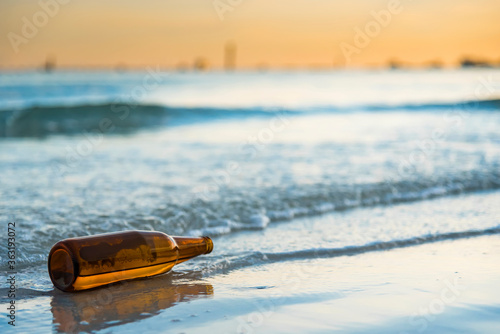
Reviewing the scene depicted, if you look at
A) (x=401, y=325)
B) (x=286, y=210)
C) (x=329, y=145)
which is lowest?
(x=401, y=325)

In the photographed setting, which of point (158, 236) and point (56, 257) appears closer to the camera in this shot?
point (56, 257)

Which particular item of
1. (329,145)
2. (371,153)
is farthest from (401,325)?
(329,145)

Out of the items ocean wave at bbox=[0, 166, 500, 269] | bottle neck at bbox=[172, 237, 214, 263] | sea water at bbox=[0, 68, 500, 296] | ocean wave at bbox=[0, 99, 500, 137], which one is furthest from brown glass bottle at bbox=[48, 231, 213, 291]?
ocean wave at bbox=[0, 99, 500, 137]

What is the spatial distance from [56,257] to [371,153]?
5423mm

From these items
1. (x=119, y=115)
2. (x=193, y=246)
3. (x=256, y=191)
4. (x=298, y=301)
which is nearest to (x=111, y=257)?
(x=193, y=246)

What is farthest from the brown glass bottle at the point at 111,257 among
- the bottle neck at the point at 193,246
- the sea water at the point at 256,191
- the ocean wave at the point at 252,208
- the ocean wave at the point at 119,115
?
the ocean wave at the point at 119,115

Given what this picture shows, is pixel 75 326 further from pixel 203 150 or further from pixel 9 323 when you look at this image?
pixel 203 150

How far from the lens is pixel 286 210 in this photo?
441 cm

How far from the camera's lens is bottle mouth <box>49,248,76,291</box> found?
238 centimetres

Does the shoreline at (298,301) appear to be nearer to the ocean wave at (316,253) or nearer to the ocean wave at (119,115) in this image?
the ocean wave at (316,253)

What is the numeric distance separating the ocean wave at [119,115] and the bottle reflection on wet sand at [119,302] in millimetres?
10384

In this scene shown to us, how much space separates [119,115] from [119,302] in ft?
46.8

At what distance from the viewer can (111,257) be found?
2.43 m

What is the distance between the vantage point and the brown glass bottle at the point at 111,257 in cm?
234
